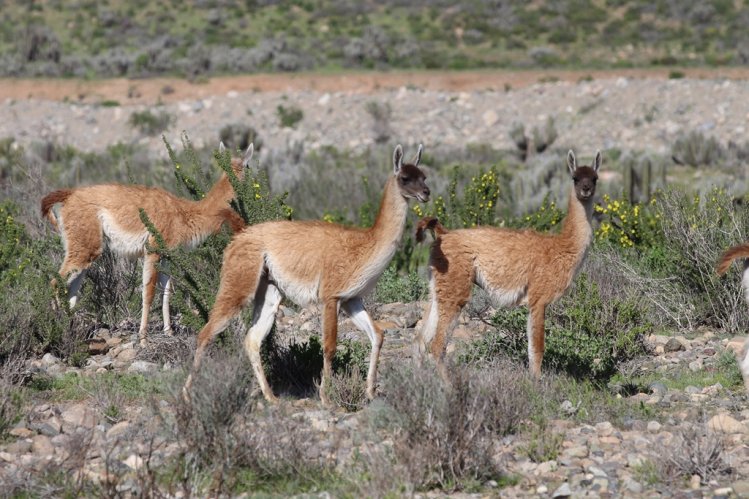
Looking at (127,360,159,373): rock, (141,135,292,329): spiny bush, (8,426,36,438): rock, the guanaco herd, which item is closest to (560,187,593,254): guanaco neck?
the guanaco herd

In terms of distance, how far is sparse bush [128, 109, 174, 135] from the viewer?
3312cm

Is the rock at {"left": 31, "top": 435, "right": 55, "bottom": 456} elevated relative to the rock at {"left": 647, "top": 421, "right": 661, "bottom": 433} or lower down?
elevated

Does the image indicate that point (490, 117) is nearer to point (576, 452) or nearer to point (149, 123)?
point (149, 123)

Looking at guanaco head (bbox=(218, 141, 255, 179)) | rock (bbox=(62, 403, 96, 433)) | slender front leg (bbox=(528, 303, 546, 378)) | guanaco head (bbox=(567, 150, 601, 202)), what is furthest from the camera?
guanaco head (bbox=(218, 141, 255, 179))

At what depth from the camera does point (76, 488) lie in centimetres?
654

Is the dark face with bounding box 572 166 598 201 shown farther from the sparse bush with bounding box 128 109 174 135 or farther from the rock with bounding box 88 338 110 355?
the sparse bush with bounding box 128 109 174 135

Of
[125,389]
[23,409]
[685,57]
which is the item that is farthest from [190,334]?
[685,57]

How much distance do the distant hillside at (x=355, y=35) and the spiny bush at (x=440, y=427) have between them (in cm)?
3545

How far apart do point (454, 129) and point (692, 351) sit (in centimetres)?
2281

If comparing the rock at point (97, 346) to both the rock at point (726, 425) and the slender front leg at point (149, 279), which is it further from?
the rock at point (726, 425)

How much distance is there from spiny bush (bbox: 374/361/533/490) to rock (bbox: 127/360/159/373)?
2.91m

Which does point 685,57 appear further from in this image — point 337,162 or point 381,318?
point 381,318

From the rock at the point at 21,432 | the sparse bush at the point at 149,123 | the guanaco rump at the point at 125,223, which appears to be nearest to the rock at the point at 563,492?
the rock at the point at 21,432

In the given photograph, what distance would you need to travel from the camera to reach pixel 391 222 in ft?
28.2
